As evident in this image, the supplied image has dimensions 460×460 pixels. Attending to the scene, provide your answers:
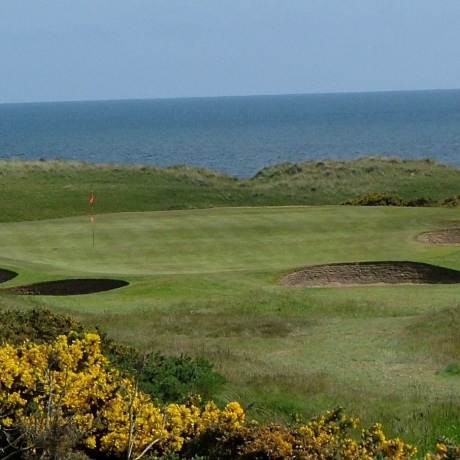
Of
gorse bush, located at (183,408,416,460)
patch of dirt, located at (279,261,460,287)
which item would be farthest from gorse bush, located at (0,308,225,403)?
patch of dirt, located at (279,261,460,287)

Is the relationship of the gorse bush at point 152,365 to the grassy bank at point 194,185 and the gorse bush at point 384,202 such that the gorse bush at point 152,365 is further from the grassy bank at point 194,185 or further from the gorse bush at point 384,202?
the grassy bank at point 194,185

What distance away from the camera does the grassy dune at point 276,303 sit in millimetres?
9344

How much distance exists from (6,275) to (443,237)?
1193 centimetres

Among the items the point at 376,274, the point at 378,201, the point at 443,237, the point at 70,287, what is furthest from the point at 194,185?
the point at 70,287

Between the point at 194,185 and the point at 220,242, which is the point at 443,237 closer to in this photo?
the point at 220,242

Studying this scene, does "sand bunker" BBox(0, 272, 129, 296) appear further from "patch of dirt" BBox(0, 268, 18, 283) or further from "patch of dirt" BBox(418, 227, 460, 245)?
"patch of dirt" BBox(418, 227, 460, 245)

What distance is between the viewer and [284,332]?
45.9 feet

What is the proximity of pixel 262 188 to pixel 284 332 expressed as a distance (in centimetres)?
3951

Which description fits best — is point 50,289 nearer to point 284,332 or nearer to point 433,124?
point 284,332

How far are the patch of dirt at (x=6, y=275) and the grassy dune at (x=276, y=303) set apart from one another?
16 centimetres

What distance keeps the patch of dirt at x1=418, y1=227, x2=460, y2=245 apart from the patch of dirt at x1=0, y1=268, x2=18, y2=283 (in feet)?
35.3

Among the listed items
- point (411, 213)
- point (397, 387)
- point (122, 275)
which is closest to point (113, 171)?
point (411, 213)

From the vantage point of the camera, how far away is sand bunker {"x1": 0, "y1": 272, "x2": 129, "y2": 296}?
19.1m

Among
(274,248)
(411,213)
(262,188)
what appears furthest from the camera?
(262,188)
